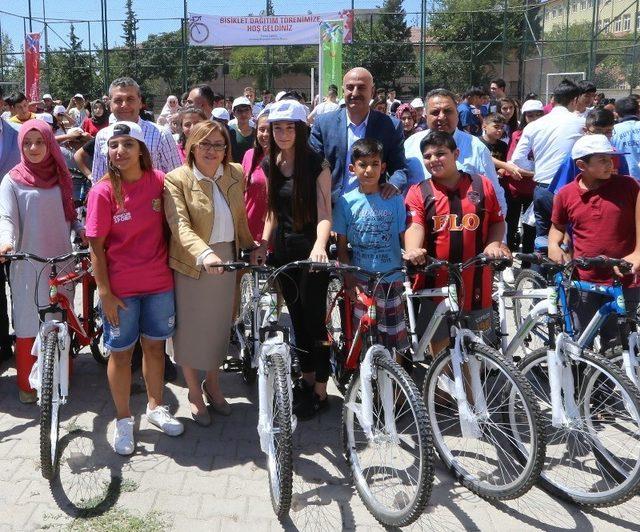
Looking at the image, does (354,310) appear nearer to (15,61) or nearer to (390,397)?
(390,397)

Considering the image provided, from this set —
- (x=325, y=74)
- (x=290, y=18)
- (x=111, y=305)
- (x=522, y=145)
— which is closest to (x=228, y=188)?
(x=111, y=305)

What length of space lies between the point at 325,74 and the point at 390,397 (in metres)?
15.9

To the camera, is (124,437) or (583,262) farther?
(124,437)

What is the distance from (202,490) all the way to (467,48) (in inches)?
1040

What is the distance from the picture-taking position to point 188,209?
3986 mm

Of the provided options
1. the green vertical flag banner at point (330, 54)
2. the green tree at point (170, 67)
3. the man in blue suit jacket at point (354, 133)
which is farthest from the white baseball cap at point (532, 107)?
the green tree at point (170, 67)

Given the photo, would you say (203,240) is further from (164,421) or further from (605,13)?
(605,13)

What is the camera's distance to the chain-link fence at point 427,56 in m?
21.0

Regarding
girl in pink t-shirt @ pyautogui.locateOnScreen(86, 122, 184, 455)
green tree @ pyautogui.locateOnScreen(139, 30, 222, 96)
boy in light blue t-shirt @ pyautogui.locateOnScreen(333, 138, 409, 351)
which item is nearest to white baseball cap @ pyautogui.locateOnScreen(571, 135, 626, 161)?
boy in light blue t-shirt @ pyautogui.locateOnScreen(333, 138, 409, 351)

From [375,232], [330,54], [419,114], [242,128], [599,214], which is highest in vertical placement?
[330,54]

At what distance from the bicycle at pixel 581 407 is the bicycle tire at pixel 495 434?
0.64 ft

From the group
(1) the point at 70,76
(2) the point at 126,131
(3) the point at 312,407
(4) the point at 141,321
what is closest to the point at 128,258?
(4) the point at 141,321

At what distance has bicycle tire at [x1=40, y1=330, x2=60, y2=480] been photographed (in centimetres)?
368

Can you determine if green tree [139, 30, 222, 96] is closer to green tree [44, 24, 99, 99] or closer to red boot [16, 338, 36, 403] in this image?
green tree [44, 24, 99, 99]
